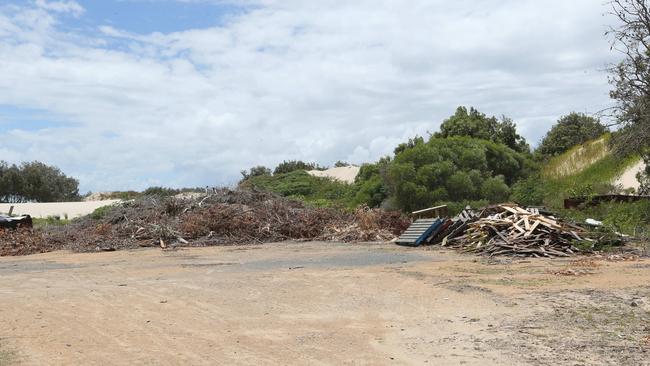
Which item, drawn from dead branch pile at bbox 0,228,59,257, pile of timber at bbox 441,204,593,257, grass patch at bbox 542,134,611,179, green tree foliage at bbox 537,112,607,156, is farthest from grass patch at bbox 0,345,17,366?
green tree foliage at bbox 537,112,607,156

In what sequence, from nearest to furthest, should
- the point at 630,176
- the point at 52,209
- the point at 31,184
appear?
1. the point at 630,176
2. the point at 52,209
3. the point at 31,184

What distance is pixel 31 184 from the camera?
170ft

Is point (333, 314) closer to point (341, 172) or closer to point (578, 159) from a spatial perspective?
point (578, 159)

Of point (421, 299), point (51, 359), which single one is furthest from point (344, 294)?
point (51, 359)

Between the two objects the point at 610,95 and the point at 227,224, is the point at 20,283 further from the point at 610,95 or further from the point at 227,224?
the point at 610,95

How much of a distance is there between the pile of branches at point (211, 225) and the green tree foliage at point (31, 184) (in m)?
29.0

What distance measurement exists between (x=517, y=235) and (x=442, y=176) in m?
8.98

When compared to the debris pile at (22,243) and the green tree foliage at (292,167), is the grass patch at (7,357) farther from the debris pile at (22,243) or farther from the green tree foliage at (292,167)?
the green tree foliage at (292,167)

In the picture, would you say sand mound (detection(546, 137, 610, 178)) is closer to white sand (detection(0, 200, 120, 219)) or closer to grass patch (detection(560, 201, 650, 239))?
grass patch (detection(560, 201, 650, 239))

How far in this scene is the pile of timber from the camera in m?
16.6

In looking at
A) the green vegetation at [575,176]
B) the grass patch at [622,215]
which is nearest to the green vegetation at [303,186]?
the green vegetation at [575,176]

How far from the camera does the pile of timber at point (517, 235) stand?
16.6m

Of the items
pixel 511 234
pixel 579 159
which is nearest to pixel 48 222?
pixel 511 234

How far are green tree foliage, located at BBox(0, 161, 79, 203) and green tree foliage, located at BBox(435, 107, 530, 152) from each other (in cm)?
3215
